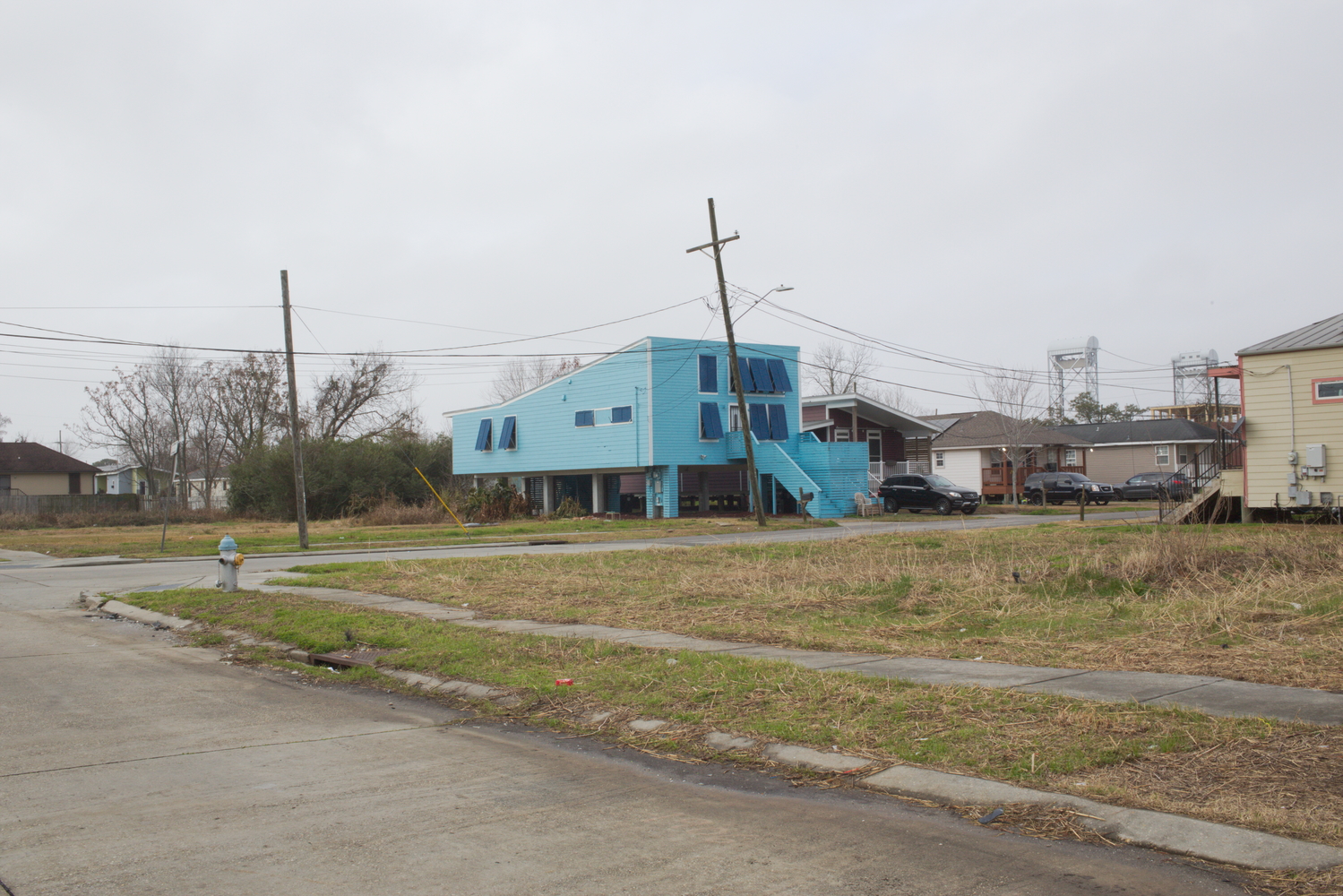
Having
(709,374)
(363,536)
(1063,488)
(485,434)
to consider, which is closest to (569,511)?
(709,374)

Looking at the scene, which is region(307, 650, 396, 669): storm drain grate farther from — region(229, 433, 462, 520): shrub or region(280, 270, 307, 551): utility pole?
region(229, 433, 462, 520): shrub

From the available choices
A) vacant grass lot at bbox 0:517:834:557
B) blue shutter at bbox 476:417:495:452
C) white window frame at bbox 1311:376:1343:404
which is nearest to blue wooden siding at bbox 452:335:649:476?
blue shutter at bbox 476:417:495:452

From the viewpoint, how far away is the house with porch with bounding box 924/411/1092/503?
176ft

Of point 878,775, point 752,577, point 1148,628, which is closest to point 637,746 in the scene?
point 878,775

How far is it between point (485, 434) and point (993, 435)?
27782mm

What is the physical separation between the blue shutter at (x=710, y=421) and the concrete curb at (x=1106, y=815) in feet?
116

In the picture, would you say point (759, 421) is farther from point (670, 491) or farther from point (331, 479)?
point (331, 479)

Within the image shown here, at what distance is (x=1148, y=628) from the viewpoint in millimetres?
9711

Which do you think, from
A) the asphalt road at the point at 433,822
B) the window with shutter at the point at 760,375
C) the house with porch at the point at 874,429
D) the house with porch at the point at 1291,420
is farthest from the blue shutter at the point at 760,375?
the asphalt road at the point at 433,822

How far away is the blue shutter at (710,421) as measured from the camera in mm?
41812

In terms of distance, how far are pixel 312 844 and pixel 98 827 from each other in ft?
3.79

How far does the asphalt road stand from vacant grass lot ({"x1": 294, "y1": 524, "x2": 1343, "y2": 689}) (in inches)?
149

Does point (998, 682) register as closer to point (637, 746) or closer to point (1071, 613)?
point (637, 746)

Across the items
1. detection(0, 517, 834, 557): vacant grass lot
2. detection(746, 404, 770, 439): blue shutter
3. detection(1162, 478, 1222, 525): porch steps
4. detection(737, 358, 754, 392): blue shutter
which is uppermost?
detection(737, 358, 754, 392): blue shutter
